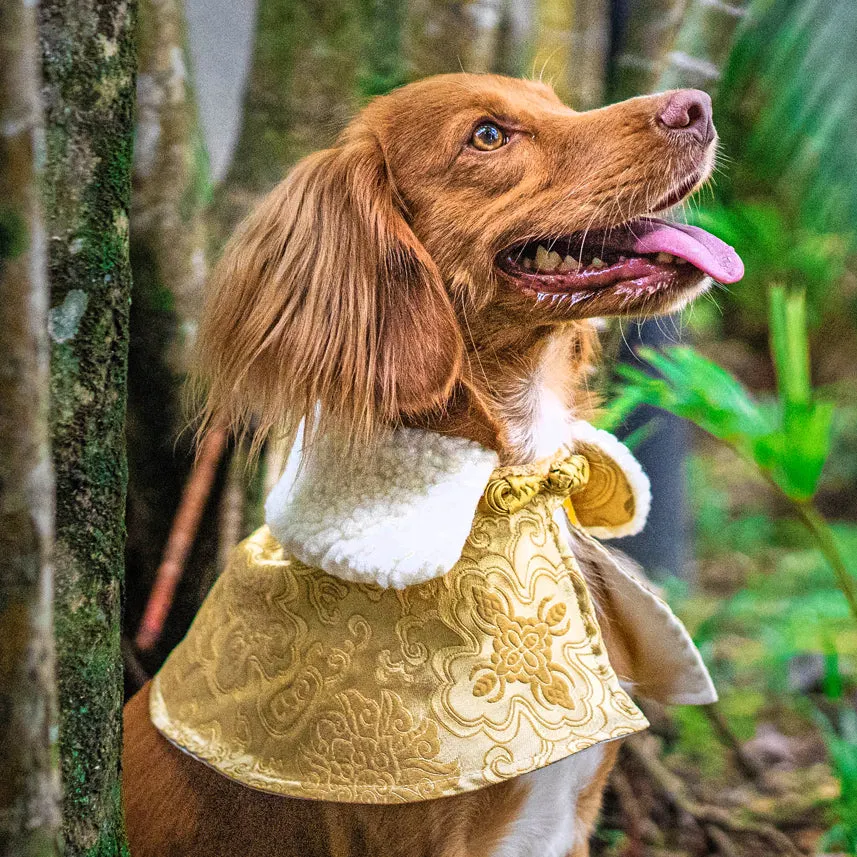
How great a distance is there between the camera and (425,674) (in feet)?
4.55

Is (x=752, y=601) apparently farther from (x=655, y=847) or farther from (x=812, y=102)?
(x=812, y=102)

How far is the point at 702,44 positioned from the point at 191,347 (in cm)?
156

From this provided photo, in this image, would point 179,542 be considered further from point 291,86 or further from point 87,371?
point 291,86

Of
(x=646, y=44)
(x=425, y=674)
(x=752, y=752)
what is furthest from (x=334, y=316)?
(x=752, y=752)

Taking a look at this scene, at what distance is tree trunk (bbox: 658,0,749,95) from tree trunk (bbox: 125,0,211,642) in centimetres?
127

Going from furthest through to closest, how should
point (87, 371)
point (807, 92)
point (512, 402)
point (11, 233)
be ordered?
point (807, 92) < point (512, 402) < point (87, 371) < point (11, 233)

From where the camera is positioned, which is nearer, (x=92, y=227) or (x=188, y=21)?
(x=92, y=227)

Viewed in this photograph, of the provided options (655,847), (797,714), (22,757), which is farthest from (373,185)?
(797,714)

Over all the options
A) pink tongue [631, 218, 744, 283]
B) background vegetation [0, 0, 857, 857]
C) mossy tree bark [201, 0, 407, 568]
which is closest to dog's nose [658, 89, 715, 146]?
pink tongue [631, 218, 744, 283]

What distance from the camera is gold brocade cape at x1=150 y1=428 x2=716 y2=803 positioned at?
1363 mm

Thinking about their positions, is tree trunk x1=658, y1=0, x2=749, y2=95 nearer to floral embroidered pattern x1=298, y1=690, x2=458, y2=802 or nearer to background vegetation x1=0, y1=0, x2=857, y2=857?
background vegetation x1=0, y1=0, x2=857, y2=857

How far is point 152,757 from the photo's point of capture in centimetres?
162

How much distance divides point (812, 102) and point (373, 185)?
5.03ft

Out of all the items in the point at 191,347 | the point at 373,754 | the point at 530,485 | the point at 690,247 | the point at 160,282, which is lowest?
the point at 191,347
